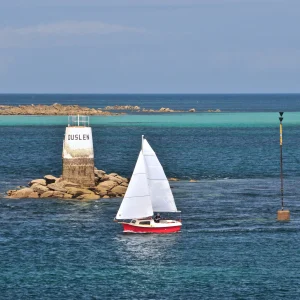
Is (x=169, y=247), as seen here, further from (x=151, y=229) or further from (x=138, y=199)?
(x=138, y=199)

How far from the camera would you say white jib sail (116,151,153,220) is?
230 ft

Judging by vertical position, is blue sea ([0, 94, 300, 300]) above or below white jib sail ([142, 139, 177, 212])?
below

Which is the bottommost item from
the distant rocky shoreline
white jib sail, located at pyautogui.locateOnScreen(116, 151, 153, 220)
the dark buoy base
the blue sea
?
the blue sea

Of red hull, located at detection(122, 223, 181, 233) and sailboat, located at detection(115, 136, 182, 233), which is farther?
sailboat, located at detection(115, 136, 182, 233)

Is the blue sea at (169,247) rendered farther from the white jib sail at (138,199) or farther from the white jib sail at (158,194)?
the white jib sail at (158,194)

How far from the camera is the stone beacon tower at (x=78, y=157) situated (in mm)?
87062

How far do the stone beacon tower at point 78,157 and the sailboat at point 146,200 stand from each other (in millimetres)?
16232

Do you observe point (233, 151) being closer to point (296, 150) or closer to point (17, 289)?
point (296, 150)

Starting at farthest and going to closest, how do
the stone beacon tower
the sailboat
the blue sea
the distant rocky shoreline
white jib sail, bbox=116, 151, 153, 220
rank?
the stone beacon tower < the distant rocky shoreline < white jib sail, bbox=116, 151, 153, 220 < the sailboat < the blue sea

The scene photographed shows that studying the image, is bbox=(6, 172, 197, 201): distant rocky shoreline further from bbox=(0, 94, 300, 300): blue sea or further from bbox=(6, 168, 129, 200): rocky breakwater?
bbox=(0, 94, 300, 300): blue sea

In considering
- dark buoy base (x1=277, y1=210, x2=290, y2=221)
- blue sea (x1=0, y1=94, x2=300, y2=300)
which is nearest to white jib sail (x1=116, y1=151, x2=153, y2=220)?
blue sea (x1=0, y1=94, x2=300, y2=300)

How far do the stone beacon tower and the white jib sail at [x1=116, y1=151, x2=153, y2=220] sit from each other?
16830 mm

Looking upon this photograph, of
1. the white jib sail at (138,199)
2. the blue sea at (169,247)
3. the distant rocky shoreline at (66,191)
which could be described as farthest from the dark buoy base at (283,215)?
the distant rocky shoreline at (66,191)

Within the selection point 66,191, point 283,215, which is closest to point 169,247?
point 283,215
